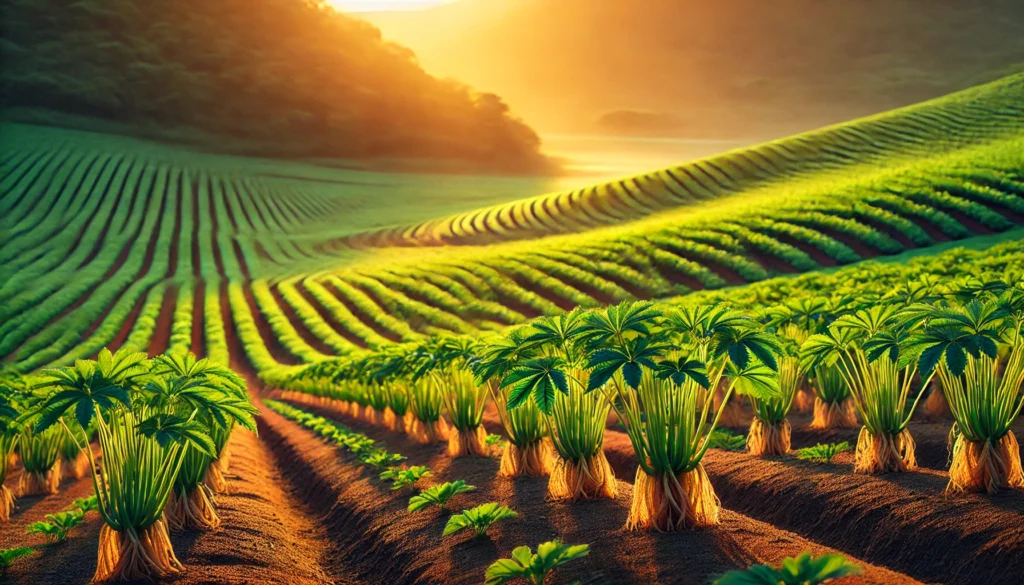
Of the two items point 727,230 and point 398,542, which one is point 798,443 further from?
point 727,230

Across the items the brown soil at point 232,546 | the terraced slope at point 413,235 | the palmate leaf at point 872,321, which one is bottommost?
the brown soil at point 232,546

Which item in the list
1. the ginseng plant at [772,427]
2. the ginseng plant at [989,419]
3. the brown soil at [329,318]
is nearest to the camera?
the ginseng plant at [989,419]

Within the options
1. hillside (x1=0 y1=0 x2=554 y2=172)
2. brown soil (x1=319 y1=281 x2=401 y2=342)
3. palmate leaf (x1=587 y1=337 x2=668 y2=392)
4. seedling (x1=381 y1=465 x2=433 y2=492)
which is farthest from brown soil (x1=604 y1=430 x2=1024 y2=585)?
hillside (x1=0 y1=0 x2=554 y2=172)

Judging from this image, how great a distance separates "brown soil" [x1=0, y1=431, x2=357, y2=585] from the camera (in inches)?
282

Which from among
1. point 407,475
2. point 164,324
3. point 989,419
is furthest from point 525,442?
point 164,324

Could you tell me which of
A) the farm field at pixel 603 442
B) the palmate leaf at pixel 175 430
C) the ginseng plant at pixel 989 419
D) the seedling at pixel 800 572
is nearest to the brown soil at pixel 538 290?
the farm field at pixel 603 442

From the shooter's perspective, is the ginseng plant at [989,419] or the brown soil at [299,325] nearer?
the ginseng plant at [989,419]

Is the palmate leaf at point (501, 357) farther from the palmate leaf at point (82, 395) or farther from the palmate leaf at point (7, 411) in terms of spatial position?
the palmate leaf at point (7, 411)

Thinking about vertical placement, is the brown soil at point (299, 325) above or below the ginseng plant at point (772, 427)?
above

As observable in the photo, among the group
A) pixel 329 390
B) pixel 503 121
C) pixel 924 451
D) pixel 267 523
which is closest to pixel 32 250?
pixel 329 390

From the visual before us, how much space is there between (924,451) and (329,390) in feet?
47.3

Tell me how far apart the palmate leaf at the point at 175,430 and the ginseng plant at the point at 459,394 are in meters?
4.71

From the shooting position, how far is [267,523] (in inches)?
374

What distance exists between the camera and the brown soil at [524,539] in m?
5.90
